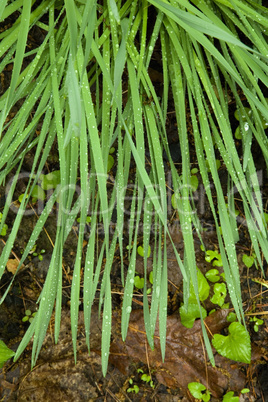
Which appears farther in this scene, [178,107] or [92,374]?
[92,374]

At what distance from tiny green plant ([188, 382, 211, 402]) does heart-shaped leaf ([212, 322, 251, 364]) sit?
0.15 meters

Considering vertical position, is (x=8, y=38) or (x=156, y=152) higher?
(x=8, y=38)

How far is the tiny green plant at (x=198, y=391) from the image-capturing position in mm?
1103

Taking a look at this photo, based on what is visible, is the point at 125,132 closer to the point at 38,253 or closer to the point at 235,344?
the point at 38,253

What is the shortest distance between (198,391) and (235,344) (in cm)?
22

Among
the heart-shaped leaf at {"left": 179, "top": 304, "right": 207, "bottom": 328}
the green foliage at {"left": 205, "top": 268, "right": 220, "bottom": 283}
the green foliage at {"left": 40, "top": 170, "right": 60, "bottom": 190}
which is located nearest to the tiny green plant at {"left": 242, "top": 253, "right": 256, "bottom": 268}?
the green foliage at {"left": 205, "top": 268, "right": 220, "bottom": 283}

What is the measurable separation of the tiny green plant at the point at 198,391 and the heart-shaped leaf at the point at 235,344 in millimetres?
149

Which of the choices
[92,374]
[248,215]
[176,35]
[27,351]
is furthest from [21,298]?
[176,35]

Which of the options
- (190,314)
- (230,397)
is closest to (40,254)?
(190,314)

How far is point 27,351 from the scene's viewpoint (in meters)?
1.16

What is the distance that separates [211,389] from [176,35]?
1122mm

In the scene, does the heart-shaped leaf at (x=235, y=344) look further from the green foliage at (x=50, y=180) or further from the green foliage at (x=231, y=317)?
the green foliage at (x=50, y=180)

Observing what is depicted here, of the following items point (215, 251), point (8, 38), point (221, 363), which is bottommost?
point (221, 363)

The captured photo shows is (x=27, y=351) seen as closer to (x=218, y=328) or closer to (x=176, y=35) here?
(x=218, y=328)
